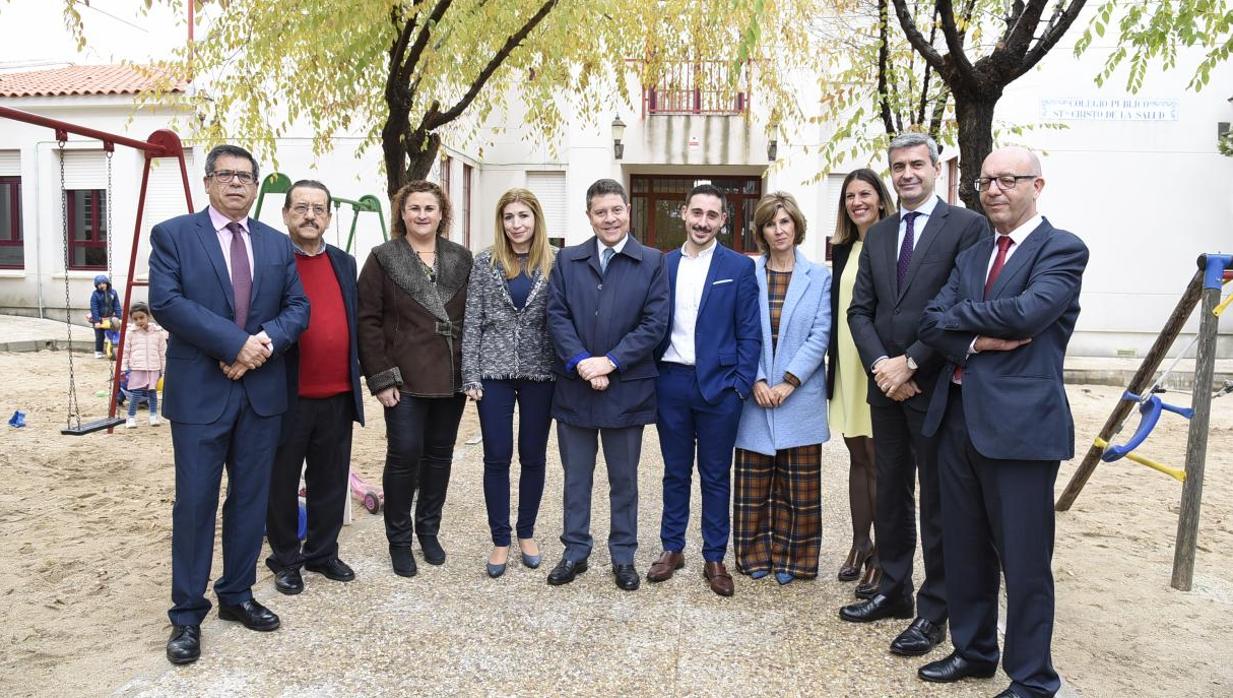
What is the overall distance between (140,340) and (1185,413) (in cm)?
924

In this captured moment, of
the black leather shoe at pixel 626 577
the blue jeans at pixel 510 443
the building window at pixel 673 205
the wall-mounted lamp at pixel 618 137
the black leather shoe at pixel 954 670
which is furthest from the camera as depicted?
the building window at pixel 673 205

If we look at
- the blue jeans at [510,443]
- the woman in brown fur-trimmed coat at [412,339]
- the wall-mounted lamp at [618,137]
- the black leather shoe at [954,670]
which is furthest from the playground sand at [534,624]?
the wall-mounted lamp at [618,137]

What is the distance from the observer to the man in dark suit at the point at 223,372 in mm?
3439

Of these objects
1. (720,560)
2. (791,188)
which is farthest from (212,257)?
(791,188)

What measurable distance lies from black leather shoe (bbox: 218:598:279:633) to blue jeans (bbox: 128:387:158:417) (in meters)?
6.14

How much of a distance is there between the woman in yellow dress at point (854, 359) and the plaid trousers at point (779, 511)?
196 millimetres

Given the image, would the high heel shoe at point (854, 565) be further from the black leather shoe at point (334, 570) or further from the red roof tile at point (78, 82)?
the red roof tile at point (78, 82)

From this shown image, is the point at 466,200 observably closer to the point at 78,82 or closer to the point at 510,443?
the point at 78,82

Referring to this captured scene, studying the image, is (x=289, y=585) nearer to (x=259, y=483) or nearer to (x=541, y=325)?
(x=259, y=483)

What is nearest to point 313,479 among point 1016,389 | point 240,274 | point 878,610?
point 240,274

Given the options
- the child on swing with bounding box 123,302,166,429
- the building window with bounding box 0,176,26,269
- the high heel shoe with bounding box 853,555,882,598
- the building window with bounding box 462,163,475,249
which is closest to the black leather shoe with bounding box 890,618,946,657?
the high heel shoe with bounding box 853,555,882,598

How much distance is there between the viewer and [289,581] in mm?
4152

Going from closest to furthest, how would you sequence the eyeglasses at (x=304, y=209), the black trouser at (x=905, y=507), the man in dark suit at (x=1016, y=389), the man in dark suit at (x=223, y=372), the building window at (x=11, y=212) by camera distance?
the man in dark suit at (x=1016, y=389)
the man in dark suit at (x=223, y=372)
the black trouser at (x=905, y=507)
the eyeglasses at (x=304, y=209)
the building window at (x=11, y=212)

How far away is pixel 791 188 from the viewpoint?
16406 millimetres
